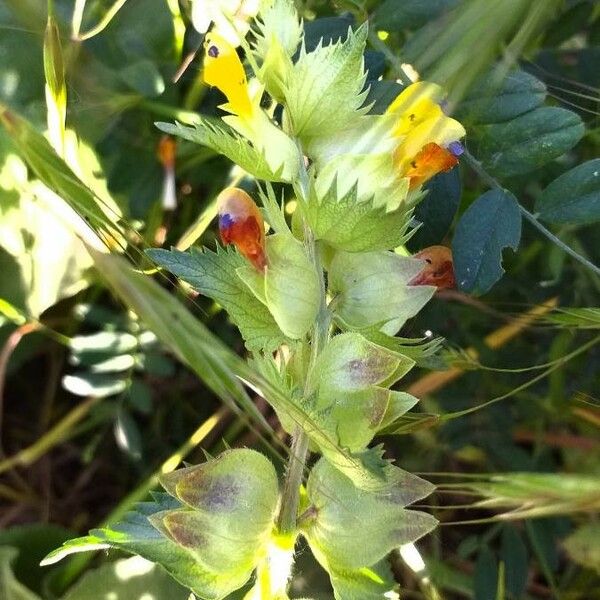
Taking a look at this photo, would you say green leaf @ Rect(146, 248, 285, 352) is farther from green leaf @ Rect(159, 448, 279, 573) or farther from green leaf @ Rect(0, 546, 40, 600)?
green leaf @ Rect(0, 546, 40, 600)

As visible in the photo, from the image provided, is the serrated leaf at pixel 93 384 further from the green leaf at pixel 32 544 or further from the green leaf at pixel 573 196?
the green leaf at pixel 573 196

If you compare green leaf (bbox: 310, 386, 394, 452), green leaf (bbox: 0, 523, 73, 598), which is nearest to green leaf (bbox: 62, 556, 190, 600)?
green leaf (bbox: 0, 523, 73, 598)

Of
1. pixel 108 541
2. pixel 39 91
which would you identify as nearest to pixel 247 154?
pixel 108 541

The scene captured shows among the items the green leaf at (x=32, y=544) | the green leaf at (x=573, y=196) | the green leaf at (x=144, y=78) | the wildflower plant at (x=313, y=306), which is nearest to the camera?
the wildflower plant at (x=313, y=306)

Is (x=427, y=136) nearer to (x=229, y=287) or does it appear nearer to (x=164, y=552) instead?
(x=229, y=287)

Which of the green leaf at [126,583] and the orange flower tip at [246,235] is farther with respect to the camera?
the green leaf at [126,583]

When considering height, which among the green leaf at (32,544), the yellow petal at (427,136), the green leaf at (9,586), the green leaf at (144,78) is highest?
the yellow petal at (427,136)

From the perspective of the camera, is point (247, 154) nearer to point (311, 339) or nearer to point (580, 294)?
point (311, 339)

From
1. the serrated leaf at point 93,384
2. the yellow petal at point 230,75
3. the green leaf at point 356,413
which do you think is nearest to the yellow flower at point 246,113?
the yellow petal at point 230,75
